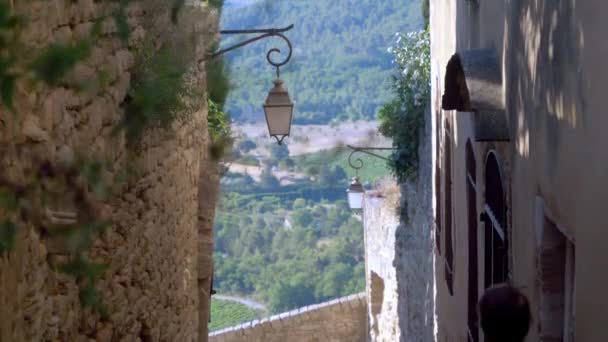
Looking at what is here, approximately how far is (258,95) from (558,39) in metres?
8.08

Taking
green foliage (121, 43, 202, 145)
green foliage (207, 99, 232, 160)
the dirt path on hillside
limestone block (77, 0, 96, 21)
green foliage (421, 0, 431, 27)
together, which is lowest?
the dirt path on hillside

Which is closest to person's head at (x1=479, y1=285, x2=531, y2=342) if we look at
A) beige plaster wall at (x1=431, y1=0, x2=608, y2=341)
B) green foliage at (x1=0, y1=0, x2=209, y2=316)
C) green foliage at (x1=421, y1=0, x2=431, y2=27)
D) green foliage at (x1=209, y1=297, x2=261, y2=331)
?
beige plaster wall at (x1=431, y1=0, x2=608, y2=341)

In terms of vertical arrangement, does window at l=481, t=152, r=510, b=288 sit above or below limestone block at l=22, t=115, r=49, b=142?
below

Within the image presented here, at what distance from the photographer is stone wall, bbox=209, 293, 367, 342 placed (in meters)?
16.1

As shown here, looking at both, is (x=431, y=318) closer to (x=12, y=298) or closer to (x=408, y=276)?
(x=408, y=276)

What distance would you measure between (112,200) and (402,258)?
9041 mm

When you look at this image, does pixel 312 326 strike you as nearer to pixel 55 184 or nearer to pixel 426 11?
pixel 426 11

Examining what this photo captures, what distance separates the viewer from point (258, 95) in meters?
12.1

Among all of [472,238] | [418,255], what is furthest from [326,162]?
[472,238]

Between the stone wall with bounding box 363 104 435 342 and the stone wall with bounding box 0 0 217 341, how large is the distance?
12.5 feet

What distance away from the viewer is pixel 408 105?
12586 millimetres

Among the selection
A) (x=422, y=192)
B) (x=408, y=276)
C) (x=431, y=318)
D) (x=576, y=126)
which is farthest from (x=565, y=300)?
(x=408, y=276)

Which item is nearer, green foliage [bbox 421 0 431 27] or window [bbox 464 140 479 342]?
window [bbox 464 140 479 342]

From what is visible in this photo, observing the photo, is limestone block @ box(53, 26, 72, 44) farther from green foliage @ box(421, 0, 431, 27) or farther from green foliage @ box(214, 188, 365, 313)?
green foliage @ box(214, 188, 365, 313)
